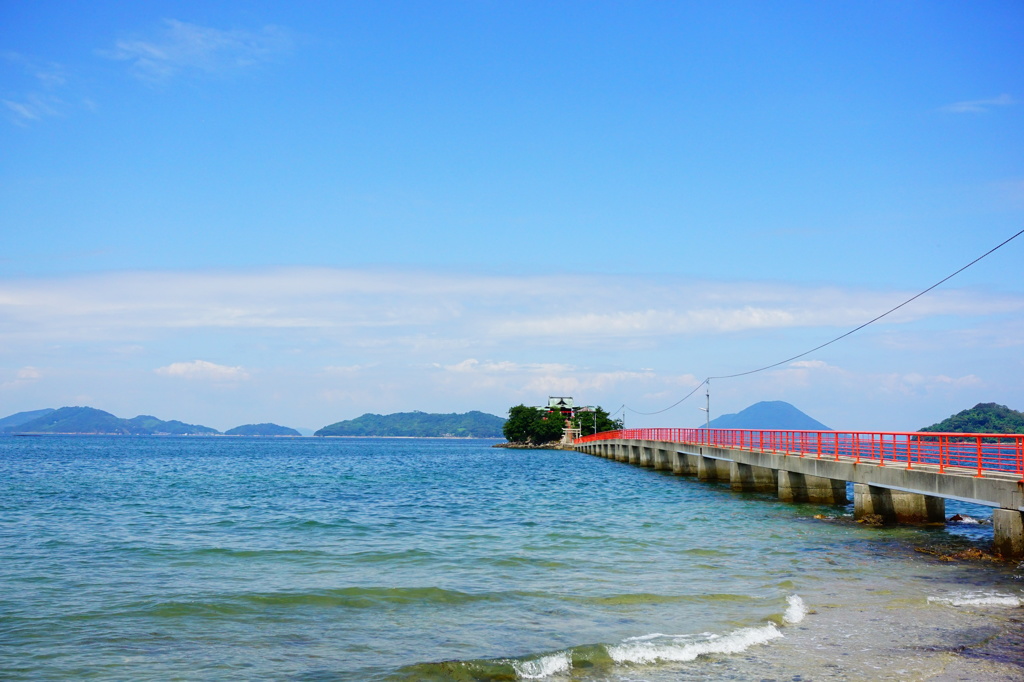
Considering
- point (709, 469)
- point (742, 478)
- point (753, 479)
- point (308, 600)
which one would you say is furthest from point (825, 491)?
point (308, 600)

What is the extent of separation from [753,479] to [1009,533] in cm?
2250

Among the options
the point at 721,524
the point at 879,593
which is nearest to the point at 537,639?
the point at 879,593

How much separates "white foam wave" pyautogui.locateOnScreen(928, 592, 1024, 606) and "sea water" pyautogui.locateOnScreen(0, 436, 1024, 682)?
6 centimetres

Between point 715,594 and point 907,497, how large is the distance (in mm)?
12207

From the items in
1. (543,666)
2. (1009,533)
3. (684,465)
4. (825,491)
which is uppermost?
(1009,533)

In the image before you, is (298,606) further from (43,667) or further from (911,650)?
(911,650)

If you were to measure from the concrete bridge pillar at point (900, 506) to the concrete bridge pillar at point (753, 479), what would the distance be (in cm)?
1365

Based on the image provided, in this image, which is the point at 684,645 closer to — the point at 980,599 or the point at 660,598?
the point at 660,598

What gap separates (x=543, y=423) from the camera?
566ft

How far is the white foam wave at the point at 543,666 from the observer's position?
10.3m

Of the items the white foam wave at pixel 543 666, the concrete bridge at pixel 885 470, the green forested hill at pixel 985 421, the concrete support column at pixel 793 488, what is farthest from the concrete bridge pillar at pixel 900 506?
Answer: the green forested hill at pixel 985 421

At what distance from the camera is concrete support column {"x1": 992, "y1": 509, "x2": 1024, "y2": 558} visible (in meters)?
16.8

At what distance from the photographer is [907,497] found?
78.3 feet

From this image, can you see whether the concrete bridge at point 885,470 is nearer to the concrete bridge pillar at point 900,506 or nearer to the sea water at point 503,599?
the concrete bridge pillar at point 900,506
